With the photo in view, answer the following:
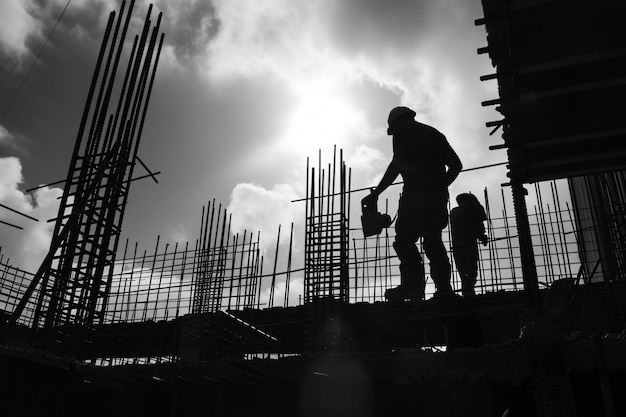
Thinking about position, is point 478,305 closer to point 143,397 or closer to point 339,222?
point 143,397

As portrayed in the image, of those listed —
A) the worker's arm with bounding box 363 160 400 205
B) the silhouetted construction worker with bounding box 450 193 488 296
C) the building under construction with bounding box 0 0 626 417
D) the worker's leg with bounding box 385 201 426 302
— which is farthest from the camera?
the silhouetted construction worker with bounding box 450 193 488 296

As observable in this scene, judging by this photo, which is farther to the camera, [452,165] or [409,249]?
[452,165]

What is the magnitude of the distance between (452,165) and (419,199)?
30.2 inches

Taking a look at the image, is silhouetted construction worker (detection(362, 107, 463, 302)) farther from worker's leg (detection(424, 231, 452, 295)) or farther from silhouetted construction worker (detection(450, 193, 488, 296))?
silhouetted construction worker (detection(450, 193, 488, 296))

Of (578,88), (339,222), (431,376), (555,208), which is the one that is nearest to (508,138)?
(578,88)

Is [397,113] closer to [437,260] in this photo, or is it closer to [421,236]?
[421,236]

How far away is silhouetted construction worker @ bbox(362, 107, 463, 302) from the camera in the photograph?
8578mm

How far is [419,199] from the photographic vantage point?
8.72 metres

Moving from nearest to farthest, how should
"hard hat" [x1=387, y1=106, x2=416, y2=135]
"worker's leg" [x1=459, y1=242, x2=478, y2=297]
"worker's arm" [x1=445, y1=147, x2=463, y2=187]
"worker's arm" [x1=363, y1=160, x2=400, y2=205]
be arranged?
"worker's arm" [x1=445, y1=147, x2=463, y2=187]
"worker's arm" [x1=363, y1=160, x2=400, y2=205]
"hard hat" [x1=387, y1=106, x2=416, y2=135]
"worker's leg" [x1=459, y1=242, x2=478, y2=297]

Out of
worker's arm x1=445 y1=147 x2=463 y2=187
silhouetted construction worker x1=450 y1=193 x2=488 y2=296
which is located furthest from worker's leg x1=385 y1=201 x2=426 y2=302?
silhouetted construction worker x1=450 y1=193 x2=488 y2=296

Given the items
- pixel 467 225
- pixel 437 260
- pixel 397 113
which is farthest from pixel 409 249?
pixel 467 225

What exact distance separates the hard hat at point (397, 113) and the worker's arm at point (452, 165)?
85cm

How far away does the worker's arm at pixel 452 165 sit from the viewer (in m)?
8.91

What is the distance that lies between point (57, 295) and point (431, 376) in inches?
276
